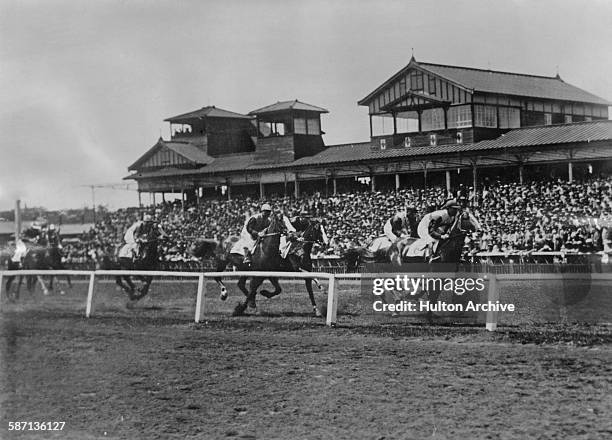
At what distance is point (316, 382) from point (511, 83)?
14.3 metres

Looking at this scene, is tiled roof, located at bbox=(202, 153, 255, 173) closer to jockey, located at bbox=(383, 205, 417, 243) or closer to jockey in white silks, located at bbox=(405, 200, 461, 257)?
jockey, located at bbox=(383, 205, 417, 243)

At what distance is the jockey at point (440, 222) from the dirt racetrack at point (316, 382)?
1.55 meters

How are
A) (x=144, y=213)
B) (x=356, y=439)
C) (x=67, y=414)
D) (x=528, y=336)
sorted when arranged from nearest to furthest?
(x=356, y=439) → (x=67, y=414) → (x=528, y=336) → (x=144, y=213)

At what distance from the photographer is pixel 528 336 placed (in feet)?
29.7

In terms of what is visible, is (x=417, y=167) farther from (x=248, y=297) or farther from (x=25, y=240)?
(x=25, y=240)

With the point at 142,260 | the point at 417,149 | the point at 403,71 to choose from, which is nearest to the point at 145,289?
the point at 142,260

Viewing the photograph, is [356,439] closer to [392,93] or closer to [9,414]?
[9,414]

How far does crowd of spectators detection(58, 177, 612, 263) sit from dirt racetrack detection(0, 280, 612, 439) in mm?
6237

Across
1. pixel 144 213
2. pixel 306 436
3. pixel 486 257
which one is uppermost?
pixel 144 213

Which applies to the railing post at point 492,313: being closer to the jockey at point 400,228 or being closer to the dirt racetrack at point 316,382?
the dirt racetrack at point 316,382

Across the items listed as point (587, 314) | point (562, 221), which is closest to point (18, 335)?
point (587, 314)

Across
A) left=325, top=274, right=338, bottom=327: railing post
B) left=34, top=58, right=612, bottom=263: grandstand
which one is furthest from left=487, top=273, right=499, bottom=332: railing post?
left=34, top=58, right=612, bottom=263: grandstand

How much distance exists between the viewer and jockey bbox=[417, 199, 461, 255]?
37.1ft

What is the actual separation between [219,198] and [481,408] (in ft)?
47.5
